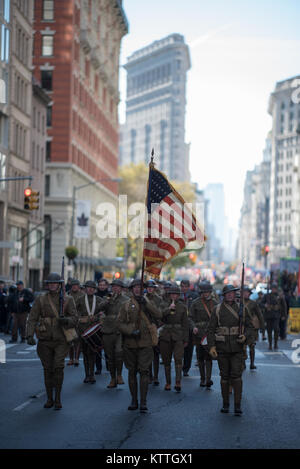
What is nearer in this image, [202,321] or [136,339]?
[136,339]

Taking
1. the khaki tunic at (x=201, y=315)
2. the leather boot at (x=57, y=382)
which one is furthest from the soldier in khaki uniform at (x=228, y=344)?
the khaki tunic at (x=201, y=315)

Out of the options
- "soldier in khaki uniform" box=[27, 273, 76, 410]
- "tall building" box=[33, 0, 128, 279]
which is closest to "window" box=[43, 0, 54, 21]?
"tall building" box=[33, 0, 128, 279]

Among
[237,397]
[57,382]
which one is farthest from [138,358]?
[237,397]

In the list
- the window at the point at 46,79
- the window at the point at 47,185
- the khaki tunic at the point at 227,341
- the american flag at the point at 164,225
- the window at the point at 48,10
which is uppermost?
the window at the point at 48,10

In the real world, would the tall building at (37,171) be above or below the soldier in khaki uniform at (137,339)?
above

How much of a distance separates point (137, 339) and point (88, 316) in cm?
421

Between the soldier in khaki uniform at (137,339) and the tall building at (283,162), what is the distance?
530 feet

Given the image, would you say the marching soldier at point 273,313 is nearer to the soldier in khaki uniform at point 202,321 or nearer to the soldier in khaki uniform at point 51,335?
the soldier in khaki uniform at point 202,321

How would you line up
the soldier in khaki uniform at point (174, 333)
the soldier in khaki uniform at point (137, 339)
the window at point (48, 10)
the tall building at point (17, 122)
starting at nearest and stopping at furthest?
the soldier in khaki uniform at point (137, 339) → the soldier in khaki uniform at point (174, 333) → the tall building at point (17, 122) → the window at point (48, 10)

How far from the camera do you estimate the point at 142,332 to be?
11773mm

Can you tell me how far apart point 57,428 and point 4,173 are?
38257 mm

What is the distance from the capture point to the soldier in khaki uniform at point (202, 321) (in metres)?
14.7

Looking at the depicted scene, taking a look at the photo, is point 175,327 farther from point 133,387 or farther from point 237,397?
point 237,397

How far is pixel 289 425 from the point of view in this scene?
34.6ft
